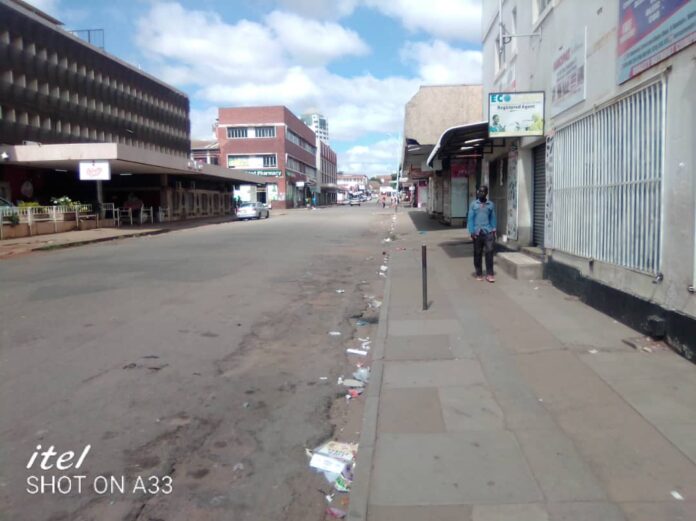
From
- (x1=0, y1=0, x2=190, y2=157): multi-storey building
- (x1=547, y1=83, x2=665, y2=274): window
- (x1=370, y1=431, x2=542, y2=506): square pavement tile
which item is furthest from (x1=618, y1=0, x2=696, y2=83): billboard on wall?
(x1=0, y1=0, x2=190, y2=157): multi-storey building

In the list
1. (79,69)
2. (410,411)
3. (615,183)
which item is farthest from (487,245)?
(79,69)

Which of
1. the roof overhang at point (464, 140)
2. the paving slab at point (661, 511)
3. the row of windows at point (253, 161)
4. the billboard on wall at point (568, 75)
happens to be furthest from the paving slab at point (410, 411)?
the row of windows at point (253, 161)

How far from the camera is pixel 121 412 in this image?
5059 millimetres

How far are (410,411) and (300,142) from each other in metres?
86.4

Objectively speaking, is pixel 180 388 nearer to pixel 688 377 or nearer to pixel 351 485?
pixel 351 485

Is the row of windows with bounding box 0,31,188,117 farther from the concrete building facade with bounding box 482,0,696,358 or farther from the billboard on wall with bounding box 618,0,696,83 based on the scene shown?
the billboard on wall with bounding box 618,0,696,83

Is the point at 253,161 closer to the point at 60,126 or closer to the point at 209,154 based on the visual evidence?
the point at 209,154

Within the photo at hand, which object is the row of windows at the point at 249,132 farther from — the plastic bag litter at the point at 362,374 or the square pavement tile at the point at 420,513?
the square pavement tile at the point at 420,513

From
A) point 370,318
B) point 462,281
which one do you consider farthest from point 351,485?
point 462,281

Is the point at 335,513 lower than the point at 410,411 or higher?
lower

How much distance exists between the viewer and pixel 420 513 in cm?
341

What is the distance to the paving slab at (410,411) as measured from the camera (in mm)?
4652

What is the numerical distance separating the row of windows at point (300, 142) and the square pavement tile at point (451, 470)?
77.3 metres

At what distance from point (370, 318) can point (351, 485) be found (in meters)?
5.34
